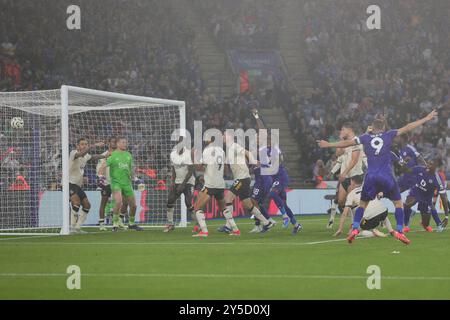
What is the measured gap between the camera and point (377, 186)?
1708 cm

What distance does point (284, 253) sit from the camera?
16.1 metres

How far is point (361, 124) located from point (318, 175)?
3599 millimetres

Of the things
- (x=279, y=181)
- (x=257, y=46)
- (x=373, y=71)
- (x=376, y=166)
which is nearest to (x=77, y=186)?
(x=279, y=181)

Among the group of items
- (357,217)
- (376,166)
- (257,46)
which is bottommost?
(357,217)

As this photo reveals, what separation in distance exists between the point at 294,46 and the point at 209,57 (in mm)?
4223

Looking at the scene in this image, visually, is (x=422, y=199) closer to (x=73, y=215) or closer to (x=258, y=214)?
(x=258, y=214)

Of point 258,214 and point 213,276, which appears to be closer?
point 213,276

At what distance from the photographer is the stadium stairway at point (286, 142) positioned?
36469 mm

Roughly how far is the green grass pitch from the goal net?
2.88 metres

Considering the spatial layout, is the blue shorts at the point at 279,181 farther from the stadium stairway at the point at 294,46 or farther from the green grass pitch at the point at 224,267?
the stadium stairway at the point at 294,46

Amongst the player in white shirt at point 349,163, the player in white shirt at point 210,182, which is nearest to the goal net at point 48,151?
the player in white shirt at point 210,182

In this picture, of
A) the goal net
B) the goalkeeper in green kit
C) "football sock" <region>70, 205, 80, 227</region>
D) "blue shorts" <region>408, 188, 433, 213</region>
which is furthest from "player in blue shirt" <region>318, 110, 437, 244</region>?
"football sock" <region>70, 205, 80, 227</region>

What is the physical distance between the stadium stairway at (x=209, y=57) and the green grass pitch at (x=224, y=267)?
19374 millimetres
